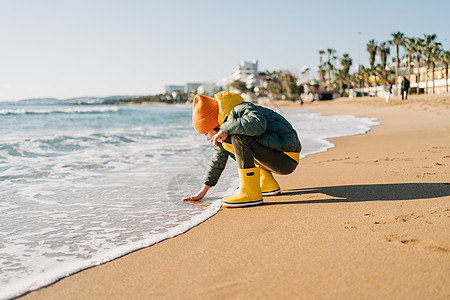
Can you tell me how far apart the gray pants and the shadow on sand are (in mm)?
346

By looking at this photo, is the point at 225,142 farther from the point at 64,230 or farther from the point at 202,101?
the point at 64,230

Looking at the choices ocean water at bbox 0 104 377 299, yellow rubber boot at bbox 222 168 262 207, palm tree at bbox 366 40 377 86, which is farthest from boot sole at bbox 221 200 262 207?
palm tree at bbox 366 40 377 86

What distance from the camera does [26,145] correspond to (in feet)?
35.2

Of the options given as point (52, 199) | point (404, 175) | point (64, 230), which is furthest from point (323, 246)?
point (52, 199)

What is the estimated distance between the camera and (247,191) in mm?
3604

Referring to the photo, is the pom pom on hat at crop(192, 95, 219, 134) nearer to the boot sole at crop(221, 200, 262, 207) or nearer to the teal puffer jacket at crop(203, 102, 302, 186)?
the teal puffer jacket at crop(203, 102, 302, 186)

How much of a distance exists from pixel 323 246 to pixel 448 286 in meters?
0.73

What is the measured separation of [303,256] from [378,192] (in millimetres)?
1845

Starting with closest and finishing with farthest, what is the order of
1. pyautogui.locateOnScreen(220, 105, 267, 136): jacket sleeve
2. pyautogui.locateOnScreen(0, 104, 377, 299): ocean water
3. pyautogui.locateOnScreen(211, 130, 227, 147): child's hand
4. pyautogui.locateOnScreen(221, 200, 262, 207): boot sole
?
pyautogui.locateOnScreen(0, 104, 377, 299): ocean water → pyautogui.locateOnScreen(220, 105, 267, 136): jacket sleeve → pyautogui.locateOnScreen(211, 130, 227, 147): child's hand → pyautogui.locateOnScreen(221, 200, 262, 207): boot sole

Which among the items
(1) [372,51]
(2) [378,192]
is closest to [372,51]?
(1) [372,51]

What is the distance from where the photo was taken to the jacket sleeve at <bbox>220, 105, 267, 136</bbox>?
3.34m

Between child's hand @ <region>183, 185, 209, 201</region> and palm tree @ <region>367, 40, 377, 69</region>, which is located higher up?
palm tree @ <region>367, 40, 377, 69</region>

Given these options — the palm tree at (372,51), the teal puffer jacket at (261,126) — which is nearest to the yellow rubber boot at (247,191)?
the teal puffer jacket at (261,126)

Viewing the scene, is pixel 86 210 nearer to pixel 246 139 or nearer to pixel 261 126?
pixel 246 139
